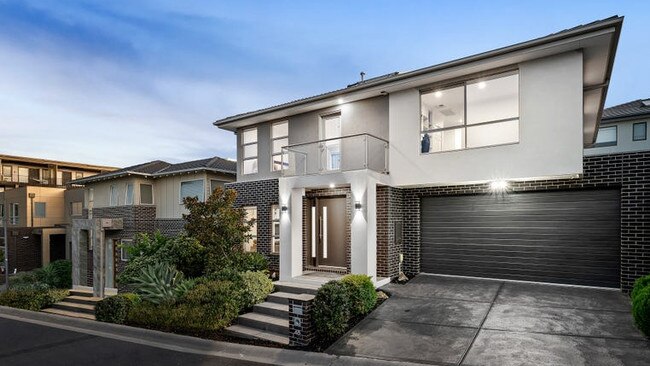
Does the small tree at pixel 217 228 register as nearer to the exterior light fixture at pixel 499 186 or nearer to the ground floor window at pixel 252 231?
the ground floor window at pixel 252 231

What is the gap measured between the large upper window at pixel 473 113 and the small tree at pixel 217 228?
653 centimetres

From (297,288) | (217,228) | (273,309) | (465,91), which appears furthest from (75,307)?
(465,91)

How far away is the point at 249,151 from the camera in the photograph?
1497 cm

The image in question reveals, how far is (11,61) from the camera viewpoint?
1547 cm

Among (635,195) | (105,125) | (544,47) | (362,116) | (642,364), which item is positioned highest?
(105,125)

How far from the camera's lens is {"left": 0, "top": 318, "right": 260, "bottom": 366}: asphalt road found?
22.0 feet

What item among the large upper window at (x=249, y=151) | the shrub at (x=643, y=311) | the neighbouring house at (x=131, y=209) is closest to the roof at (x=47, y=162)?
the neighbouring house at (x=131, y=209)

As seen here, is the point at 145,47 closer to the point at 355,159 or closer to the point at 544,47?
the point at 355,159

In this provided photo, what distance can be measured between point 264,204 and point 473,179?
24.3ft

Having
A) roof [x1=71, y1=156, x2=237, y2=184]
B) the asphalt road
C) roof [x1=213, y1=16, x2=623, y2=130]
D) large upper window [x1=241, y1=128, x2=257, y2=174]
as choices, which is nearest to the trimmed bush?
the asphalt road

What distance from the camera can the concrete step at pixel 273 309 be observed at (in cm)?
861

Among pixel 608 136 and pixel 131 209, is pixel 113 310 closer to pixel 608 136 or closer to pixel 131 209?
pixel 131 209

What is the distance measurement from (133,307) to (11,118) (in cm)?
2716

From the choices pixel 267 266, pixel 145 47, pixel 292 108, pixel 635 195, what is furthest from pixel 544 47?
pixel 145 47
